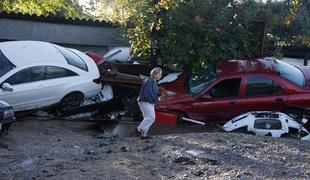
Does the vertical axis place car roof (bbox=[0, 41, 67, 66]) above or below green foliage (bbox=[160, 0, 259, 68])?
below

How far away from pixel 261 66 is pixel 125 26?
4.52m

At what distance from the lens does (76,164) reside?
25.6ft

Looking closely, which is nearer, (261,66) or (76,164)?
(76,164)

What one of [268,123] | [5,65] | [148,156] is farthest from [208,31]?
[148,156]

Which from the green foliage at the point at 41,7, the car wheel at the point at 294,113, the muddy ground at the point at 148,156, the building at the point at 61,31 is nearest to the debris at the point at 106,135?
the muddy ground at the point at 148,156

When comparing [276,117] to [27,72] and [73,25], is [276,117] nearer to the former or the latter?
[27,72]

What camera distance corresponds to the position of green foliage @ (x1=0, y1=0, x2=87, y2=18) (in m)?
28.3

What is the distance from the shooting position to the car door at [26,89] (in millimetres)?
11727

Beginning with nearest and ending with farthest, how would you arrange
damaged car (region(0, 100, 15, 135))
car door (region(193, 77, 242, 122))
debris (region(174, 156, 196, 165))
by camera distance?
debris (region(174, 156, 196, 165)) → damaged car (region(0, 100, 15, 135)) → car door (region(193, 77, 242, 122))

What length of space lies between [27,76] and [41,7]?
788 inches

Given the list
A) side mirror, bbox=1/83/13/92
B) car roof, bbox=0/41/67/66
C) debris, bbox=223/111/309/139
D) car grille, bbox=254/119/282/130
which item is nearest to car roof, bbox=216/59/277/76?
debris, bbox=223/111/309/139

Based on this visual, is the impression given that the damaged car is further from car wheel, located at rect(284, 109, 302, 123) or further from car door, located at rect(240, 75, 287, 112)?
car wheel, located at rect(284, 109, 302, 123)

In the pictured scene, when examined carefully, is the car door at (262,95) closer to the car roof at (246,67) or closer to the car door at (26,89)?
the car roof at (246,67)

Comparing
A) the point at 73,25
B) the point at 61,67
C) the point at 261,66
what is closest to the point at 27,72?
the point at 61,67
